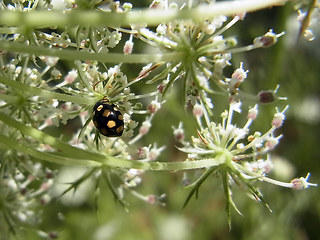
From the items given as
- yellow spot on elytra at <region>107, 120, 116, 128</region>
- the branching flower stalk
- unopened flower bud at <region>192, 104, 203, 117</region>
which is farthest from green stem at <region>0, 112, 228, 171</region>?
unopened flower bud at <region>192, 104, 203, 117</region>

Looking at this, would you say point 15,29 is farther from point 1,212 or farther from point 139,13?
point 1,212

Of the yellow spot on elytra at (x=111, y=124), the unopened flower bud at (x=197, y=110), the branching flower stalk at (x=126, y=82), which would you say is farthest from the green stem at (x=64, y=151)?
the unopened flower bud at (x=197, y=110)

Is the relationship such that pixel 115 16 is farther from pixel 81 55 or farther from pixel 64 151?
pixel 64 151

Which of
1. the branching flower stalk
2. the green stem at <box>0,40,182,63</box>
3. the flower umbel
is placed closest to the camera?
the green stem at <box>0,40,182,63</box>

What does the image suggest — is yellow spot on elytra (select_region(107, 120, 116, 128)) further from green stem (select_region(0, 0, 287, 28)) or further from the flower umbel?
green stem (select_region(0, 0, 287, 28))

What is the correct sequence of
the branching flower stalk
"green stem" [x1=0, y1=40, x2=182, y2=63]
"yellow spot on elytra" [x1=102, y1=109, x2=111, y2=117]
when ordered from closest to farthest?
1. "green stem" [x1=0, y1=40, x2=182, y2=63]
2. the branching flower stalk
3. "yellow spot on elytra" [x1=102, y1=109, x2=111, y2=117]

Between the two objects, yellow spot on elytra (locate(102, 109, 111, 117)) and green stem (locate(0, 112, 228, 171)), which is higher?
yellow spot on elytra (locate(102, 109, 111, 117))

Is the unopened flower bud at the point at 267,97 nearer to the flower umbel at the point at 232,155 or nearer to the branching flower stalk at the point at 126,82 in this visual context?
the branching flower stalk at the point at 126,82
